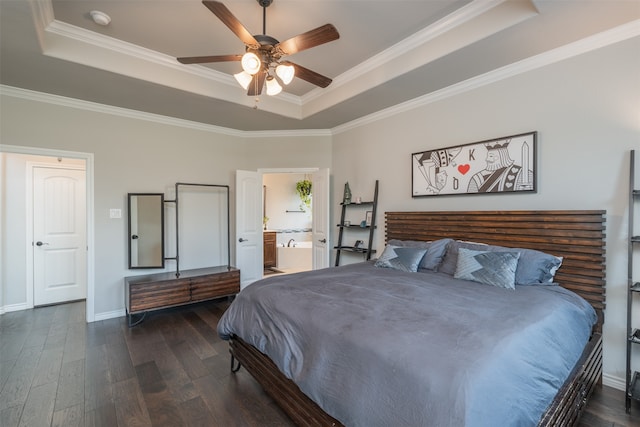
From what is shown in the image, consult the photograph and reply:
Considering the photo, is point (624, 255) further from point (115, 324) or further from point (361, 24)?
point (115, 324)

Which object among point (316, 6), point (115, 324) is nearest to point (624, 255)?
point (316, 6)

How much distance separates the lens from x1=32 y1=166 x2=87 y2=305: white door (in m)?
4.30

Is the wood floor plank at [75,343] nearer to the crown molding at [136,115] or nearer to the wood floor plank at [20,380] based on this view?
the wood floor plank at [20,380]

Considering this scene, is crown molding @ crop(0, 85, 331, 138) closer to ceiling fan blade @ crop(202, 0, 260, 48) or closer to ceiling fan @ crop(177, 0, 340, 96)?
ceiling fan @ crop(177, 0, 340, 96)

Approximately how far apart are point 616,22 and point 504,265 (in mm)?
2006

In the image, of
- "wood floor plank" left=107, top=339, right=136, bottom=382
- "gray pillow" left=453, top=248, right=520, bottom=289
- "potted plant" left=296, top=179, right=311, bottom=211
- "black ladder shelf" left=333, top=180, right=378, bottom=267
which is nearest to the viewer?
"gray pillow" left=453, top=248, right=520, bottom=289

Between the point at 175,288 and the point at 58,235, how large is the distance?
2.17 metres

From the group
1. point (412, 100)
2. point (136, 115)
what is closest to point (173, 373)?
point (136, 115)

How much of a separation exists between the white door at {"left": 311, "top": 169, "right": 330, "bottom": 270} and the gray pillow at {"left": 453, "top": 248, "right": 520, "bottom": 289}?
2.38 meters

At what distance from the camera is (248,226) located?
4980 mm

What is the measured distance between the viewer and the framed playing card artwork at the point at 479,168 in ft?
9.40

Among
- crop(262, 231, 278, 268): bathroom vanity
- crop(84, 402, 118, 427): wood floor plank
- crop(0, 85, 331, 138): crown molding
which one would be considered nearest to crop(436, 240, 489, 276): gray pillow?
crop(84, 402, 118, 427): wood floor plank

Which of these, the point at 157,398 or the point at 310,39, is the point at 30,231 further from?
the point at 310,39

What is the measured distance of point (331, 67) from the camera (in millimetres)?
3525
